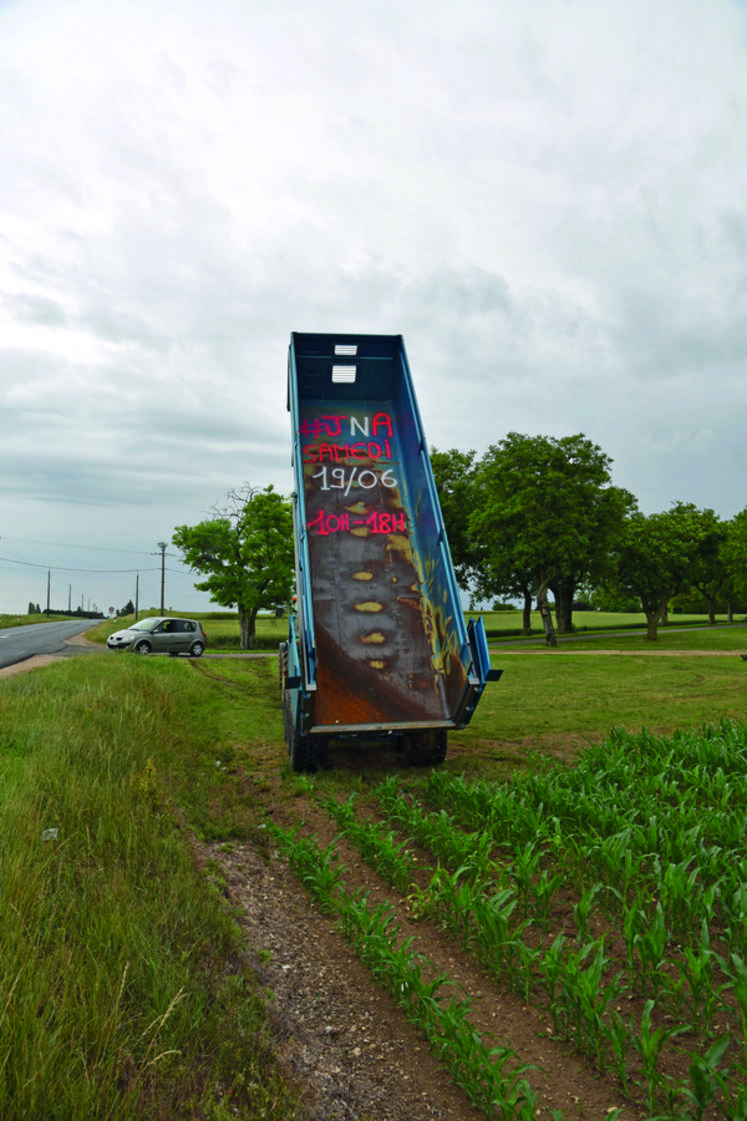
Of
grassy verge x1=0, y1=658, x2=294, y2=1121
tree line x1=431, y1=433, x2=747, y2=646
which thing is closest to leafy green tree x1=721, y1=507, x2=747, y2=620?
tree line x1=431, y1=433, x2=747, y2=646

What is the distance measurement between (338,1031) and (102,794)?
2651 millimetres

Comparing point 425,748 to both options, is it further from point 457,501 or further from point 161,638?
point 457,501

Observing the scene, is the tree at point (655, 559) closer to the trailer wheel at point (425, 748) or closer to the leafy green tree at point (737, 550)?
the leafy green tree at point (737, 550)

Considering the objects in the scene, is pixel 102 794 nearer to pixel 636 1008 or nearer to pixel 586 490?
pixel 636 1008

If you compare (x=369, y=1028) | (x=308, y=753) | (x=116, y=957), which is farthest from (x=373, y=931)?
(x=308, y=753)

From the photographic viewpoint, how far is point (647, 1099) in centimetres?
265

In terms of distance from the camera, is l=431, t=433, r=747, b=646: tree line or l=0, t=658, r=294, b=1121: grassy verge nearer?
l=0, t=658, r=294, b=1121: grassy verge

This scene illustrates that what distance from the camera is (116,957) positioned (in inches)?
119

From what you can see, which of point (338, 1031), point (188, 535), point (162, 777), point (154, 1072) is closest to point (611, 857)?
point (338, 1031)

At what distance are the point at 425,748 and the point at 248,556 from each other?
31.3 m

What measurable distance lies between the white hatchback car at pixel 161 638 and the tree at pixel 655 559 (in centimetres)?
2314

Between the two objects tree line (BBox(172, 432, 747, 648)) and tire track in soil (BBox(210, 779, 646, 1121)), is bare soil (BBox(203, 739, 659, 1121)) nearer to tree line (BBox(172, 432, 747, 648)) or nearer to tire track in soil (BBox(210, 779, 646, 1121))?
tire track in soil (BBox(210, 779, 646, 1121))

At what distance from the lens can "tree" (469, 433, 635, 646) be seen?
105ft

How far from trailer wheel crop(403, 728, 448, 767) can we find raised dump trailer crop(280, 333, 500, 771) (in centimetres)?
2
